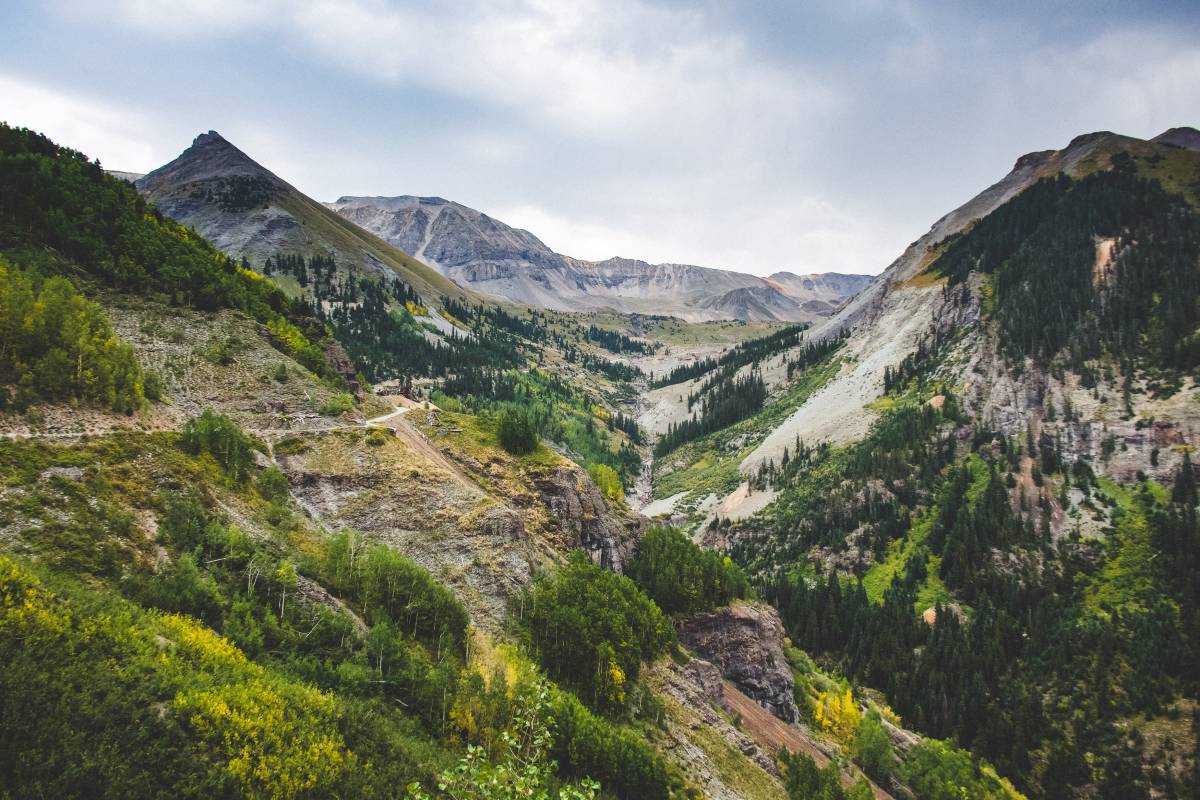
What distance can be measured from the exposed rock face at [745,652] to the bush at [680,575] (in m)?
1.63

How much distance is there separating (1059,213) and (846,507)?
122560mm

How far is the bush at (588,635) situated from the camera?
37656 millimetres

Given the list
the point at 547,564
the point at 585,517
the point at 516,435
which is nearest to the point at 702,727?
the point at 547,564

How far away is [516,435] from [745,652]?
1432 inches

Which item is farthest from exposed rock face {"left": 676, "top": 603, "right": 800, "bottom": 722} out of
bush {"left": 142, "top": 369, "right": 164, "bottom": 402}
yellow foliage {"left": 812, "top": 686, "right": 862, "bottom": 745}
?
bush {"left": 142, "top": 369, "right": 164, "bottom": 402}

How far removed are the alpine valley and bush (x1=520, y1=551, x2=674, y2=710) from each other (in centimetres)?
24

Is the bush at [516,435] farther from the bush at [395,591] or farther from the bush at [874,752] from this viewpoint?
the bush at [874,752]

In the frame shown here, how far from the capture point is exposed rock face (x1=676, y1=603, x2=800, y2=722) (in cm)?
6288

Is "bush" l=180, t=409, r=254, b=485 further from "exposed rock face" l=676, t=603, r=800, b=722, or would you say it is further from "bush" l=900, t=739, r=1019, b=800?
"bush" l=900, t=739, r=1019, b=800

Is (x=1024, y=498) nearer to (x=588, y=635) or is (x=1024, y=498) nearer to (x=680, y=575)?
(x=680, y=575)

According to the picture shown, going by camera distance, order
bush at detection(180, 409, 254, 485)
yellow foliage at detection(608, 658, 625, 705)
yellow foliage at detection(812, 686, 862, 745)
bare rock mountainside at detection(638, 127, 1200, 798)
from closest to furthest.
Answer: bush at detection(180, 409, 254, 485) → yellow foliage at detection(608, 658, 625, 705) → yellow foliage at detection(812, 686, 862, 745) → bare rock mountainside at detection(638, 127, 1200, 798)

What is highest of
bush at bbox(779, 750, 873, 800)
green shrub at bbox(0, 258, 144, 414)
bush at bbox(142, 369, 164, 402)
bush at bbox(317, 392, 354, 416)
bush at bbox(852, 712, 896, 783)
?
green shrub at bbox(0, 258, 144, 414)

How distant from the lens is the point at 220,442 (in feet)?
112

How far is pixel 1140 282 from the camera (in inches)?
5138
